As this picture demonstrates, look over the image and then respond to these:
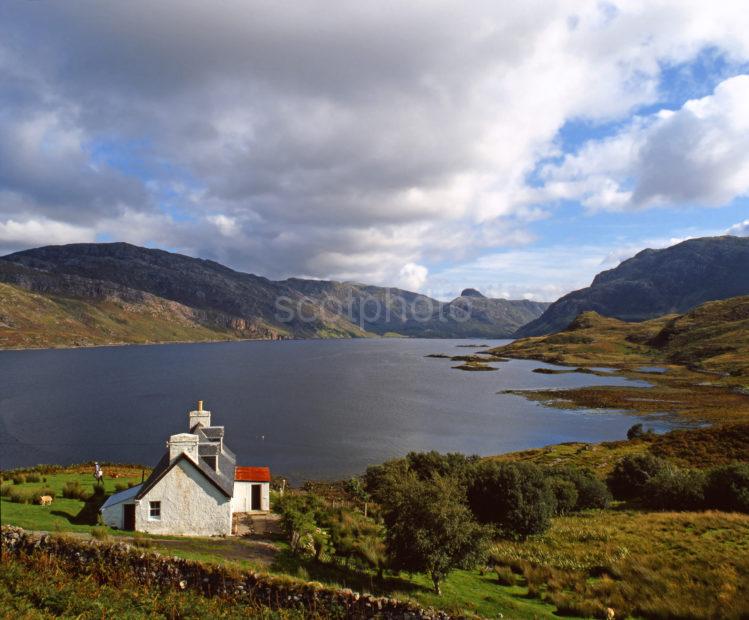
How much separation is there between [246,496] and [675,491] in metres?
33.4

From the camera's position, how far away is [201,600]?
51.8ft

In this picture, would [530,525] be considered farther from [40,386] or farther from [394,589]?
[40,386]

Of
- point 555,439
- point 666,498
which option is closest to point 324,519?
point 666,498

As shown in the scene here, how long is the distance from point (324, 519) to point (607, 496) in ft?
81.3

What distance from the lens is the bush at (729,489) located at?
34347 millimetres

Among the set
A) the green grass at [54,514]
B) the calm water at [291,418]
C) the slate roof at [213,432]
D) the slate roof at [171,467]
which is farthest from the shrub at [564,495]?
the green grass at [54,514]

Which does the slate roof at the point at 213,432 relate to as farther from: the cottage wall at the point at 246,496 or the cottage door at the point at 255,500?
the cottage door at the point at 255,500

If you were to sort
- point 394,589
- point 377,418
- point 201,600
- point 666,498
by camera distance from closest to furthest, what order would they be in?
point 201,600 → point 394,589 → point 666,498 → point 377,418

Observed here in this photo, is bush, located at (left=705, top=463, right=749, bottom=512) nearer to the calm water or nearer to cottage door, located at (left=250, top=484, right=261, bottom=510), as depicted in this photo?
cottage door, located at (left=250, top=484, right=261, bottom=510)

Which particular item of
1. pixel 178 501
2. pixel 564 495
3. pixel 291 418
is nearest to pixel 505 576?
pixel 178 501

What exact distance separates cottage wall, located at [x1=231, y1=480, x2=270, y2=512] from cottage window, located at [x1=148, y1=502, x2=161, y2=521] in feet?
23.1

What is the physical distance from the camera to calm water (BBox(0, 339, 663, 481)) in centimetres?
6969

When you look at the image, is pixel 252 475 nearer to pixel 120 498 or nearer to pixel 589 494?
pixel 120 498

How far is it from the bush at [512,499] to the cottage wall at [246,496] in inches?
594
